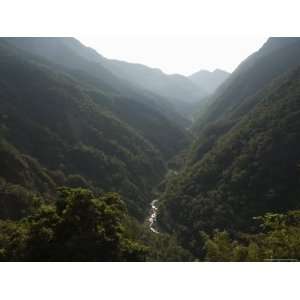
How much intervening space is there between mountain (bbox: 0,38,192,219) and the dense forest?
35 centimetres

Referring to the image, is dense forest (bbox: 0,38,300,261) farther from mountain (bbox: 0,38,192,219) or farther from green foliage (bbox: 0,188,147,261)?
mountain (bbox: 0,38,192,219)

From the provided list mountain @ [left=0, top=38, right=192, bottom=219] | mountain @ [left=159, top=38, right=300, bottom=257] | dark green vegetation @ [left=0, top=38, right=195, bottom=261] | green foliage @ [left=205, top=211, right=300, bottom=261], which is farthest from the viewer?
Answer: mountain @ [left=159, top=38, right=300, bottom=257]

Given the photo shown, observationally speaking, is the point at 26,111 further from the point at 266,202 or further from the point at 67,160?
the point at 266,202

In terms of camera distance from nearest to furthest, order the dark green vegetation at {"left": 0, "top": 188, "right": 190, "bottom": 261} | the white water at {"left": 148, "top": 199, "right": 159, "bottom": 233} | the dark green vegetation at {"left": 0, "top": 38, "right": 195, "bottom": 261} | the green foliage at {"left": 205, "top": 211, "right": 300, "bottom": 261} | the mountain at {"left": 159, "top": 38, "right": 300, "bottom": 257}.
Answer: the green foliage at {"left": 205, "top": 211, "right": 300, "bottom": 261} < the dark green vegetation at {"left": 0, "top": 188, "right": 190, "bottom": 261} < the dark green vegetation at {"left": 0, "top": 38, "right": 195, "bottom": 261} < the mountain at {"left": 159, "top": 38, "right": 300, "bottom": 257} < the white water at {"left": 148, "top": 199, "right": 159, "bottom": 233}

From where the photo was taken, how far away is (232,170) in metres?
94.6

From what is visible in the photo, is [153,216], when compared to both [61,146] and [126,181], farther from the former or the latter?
[61,146]

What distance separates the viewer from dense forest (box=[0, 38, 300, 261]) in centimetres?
2828

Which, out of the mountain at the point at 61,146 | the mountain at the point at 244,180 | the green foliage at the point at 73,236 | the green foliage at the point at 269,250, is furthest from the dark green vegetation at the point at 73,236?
the mountain at the point at 244,180

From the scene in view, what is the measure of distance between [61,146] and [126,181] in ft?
66.8

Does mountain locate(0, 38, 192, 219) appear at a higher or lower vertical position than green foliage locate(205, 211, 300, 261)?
lower

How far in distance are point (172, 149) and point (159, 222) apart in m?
68.5

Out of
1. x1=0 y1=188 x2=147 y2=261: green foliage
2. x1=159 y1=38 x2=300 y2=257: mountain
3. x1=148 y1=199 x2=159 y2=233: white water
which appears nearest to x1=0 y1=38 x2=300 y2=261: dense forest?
x1=0 y1=188 x2=147 y2=261: green foliage

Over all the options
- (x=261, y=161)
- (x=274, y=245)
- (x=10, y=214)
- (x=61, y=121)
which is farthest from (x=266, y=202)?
(x=61, y=121)

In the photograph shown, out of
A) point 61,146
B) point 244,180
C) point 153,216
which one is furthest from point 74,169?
point 244,180
